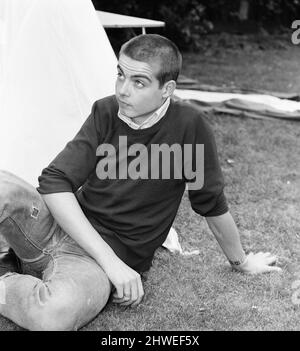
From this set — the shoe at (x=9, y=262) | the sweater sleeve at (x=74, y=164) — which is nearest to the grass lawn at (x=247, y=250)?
the shoe at (x=9, y=262)

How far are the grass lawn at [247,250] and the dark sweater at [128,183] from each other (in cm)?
26

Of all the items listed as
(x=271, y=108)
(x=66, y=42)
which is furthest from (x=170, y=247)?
(x=271, y=108)

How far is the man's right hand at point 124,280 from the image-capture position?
7.14 feet

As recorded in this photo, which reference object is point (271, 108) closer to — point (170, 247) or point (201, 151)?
point (170, 247)

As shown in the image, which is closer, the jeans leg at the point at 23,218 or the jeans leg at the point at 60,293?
the jeans leg at the point at 60,293

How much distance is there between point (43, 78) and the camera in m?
2.92

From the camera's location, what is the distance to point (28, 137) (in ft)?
9.37

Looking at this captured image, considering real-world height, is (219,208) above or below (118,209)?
below

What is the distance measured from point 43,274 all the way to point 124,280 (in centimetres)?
33

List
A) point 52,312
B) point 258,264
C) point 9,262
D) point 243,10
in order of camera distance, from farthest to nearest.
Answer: point 243,10 < point 258,264 < point 9,262 < point 52,312

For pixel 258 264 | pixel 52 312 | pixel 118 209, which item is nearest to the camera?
pixel 52 312

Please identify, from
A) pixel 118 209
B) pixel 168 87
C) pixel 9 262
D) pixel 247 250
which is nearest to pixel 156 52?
pixel 168 87

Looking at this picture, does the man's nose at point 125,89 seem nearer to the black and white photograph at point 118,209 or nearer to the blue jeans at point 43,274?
the black and white photograph at point 118,209

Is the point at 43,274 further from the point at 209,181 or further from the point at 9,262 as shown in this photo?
the point at 209,181
